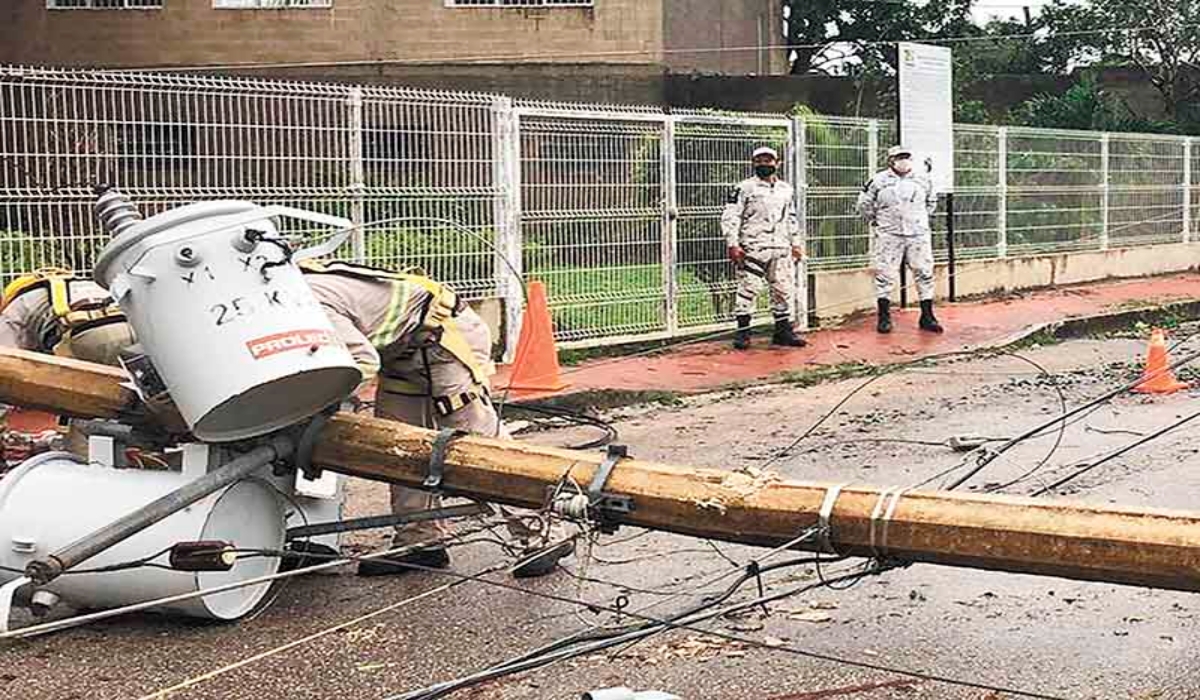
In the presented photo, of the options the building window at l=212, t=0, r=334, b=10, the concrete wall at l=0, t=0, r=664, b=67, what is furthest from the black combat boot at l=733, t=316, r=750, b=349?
the building window at l=212, t=0, r=334, b=10

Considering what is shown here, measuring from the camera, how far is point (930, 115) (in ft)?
52.1

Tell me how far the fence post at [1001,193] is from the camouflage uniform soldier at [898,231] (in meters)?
4.25

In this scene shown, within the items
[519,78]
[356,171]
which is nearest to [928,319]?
[356,171]

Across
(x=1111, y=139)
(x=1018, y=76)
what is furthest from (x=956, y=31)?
(x=1111, y=139)

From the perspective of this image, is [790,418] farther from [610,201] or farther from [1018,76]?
[1018,76]


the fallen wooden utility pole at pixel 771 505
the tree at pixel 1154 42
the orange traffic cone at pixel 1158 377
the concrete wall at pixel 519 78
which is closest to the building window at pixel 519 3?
the concrete wall at pixel 519 78

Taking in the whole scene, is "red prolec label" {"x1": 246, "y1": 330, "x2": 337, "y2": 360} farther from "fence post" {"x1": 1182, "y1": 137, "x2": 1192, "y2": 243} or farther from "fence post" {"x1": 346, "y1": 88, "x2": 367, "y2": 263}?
"fence post" {"x1": 1182, "y1": 137, "x2": 1192, "y2": 243}

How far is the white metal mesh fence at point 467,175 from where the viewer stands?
875 cm

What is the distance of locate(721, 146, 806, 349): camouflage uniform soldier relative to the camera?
1268cm

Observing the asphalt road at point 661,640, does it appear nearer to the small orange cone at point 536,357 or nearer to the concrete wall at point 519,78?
the small orange cone at point 536,357

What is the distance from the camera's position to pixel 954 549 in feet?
12.8

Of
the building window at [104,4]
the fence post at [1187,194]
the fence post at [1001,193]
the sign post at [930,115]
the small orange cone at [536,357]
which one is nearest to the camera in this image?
the small orange cone at [536,357]

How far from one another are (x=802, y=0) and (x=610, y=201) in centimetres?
2168

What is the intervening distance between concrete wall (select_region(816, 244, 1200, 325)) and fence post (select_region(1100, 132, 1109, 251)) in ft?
0.64
